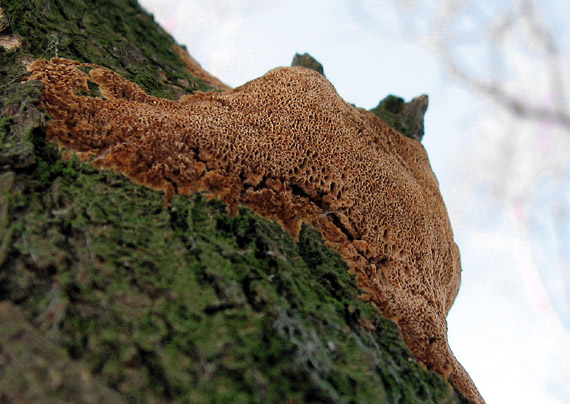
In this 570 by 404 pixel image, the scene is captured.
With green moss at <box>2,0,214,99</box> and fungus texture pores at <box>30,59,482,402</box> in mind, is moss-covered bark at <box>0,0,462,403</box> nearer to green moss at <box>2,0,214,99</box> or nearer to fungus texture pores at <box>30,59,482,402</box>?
fungus texture pores at <box>30,59,482,402</box>

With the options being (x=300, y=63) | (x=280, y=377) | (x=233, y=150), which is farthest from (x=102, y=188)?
(x=300, y=63)

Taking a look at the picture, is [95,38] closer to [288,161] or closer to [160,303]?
[288,161]

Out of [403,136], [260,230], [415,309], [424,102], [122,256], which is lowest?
[122,256]

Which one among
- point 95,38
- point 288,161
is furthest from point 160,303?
point 95,38

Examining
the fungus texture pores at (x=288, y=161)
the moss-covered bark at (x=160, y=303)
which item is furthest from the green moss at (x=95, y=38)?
the moss-covered bark at (x=160, y=303)

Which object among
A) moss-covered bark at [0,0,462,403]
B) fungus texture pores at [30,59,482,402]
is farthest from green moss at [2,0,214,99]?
moss-covered bark at [0,0,462,403]

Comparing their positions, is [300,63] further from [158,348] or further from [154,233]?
[158,348]

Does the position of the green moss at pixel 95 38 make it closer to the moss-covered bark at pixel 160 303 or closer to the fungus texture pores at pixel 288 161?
the fungus texture pores at pixel 288 161

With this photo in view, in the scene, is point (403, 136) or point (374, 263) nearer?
point (374, 263)
